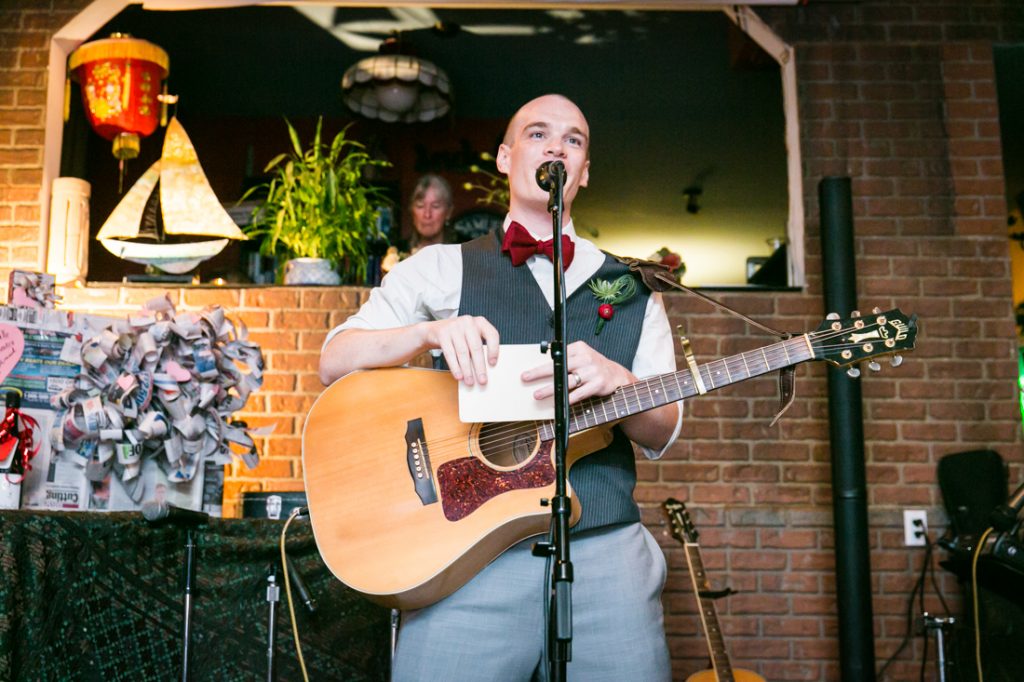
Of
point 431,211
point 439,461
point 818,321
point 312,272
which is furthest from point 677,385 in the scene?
point 431,211

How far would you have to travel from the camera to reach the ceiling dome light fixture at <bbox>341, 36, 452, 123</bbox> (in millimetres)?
4887

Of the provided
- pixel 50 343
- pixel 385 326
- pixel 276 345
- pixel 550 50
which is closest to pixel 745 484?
pixel 276 345

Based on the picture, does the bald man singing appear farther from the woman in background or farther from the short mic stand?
the woman in background

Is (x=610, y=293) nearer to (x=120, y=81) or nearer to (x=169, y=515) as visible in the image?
(x=169, y=515)

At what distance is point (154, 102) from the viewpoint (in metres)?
4.14

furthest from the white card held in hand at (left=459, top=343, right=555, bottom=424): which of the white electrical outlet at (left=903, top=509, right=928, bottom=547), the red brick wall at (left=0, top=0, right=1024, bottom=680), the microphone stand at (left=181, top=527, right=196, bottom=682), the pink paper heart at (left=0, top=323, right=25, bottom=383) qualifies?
the white electrical outlet at (left=903, top=509, right=928, bottom=547)

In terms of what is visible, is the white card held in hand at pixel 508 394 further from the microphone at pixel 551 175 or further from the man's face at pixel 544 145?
the man's face at pixel 544 145

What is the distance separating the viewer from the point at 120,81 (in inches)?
157

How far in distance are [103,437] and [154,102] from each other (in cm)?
223

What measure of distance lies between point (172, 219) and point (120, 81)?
26.5 inches

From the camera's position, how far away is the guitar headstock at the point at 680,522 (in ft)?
10.7

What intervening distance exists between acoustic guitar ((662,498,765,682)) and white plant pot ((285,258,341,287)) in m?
1.46

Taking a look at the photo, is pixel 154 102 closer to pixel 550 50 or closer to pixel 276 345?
pixel 276 345

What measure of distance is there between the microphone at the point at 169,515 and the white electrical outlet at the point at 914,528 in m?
2.48
